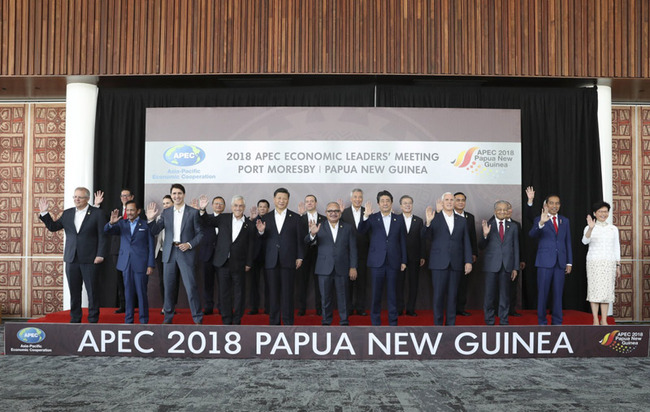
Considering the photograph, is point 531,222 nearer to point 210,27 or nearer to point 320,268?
point 320,268

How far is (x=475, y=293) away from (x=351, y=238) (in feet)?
6.91

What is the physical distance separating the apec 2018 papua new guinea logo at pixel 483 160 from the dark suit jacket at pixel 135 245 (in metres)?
3.60

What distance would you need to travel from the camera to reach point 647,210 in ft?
23.3

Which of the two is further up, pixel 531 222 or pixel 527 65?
pixel 527 65

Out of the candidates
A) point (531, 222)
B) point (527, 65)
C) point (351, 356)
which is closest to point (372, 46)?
point (527, 65)

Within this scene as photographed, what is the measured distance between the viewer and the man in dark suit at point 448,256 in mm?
5129

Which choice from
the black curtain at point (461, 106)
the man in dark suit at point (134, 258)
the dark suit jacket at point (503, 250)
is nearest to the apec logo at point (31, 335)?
the man in dark suit at point (134, 258)

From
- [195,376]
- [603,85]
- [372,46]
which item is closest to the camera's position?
[195,376]

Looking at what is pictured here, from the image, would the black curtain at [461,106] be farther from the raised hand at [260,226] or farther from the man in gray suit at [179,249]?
the raised hand at [260,226]

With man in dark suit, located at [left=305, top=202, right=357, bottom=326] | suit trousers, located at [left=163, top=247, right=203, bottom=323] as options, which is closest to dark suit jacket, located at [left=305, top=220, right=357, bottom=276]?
man in dark suit, located at [left=305, top=202, right=357, bottom=326]

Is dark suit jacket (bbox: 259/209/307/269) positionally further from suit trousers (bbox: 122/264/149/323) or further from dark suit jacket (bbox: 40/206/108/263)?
dark suit jacket (bbox: 40/206/108/263)

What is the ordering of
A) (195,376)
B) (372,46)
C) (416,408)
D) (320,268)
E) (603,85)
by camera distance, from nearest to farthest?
(416,408) → (195,376) → (320,268) → (372,46) → (603,85)

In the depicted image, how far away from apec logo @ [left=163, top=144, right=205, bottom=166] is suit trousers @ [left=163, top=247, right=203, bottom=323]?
1706 millimetres

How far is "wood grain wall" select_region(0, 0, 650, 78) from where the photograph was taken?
612cm
